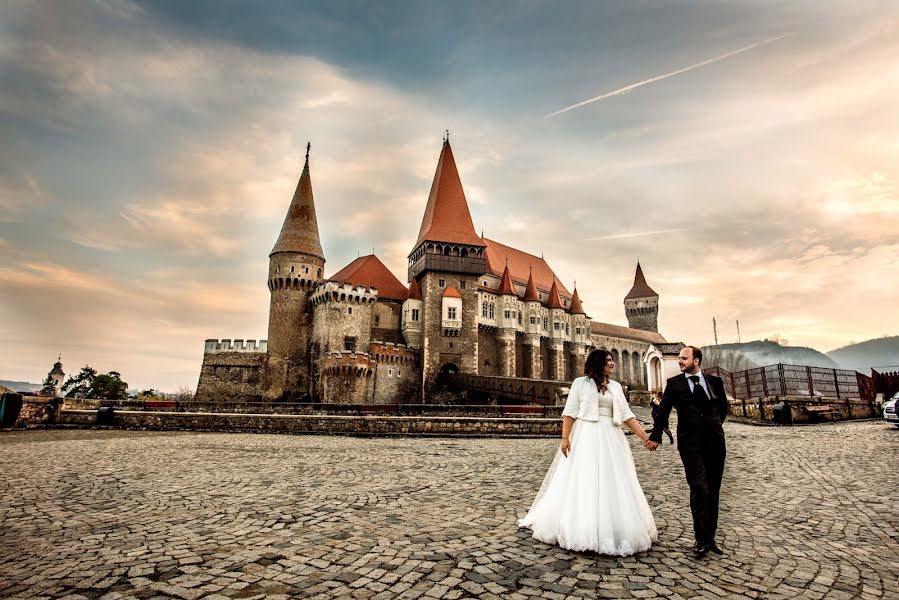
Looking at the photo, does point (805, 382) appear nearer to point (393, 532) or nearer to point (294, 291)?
point (393, 532)

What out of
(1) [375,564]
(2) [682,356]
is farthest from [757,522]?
(1) [375,564]

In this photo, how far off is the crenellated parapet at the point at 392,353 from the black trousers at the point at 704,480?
35.5 meters

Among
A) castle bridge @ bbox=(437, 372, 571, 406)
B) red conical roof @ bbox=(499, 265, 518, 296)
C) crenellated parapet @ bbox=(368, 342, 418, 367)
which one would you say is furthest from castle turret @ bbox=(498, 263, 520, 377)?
crenellated parapet @ bbox=(368, 342, 418, 367)

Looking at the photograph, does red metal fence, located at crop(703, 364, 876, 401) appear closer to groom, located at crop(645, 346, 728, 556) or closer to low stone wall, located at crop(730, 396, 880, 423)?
low stone wall, located at crop(730, 396, 880, 423)

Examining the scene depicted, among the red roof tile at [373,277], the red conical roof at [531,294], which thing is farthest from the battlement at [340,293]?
the red conical roof at [531,294]

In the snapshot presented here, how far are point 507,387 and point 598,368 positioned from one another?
28.6 m

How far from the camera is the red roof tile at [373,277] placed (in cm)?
4422

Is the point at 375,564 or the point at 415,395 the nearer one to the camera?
the point at 375,564

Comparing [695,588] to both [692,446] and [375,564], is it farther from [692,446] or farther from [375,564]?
[375,564]

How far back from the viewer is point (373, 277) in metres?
45.1

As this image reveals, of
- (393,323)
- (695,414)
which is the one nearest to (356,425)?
(695,414)

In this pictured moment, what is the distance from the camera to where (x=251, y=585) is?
343 cm

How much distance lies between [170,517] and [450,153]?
4820 centimetres

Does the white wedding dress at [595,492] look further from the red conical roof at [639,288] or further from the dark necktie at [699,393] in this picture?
the red conical roof at [639,288]
